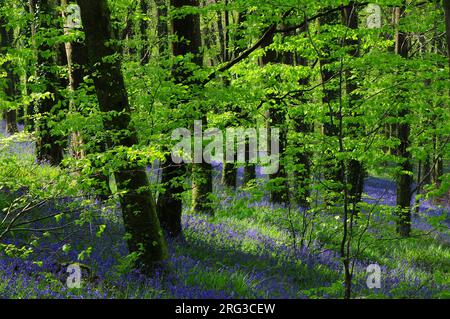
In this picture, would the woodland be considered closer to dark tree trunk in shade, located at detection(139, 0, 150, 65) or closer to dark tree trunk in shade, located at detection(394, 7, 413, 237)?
dark tree trunk in shade, located at detection(139, 0, 150, 65)

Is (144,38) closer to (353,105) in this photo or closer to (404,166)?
(404,166)

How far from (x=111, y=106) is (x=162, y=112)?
29.5 inches

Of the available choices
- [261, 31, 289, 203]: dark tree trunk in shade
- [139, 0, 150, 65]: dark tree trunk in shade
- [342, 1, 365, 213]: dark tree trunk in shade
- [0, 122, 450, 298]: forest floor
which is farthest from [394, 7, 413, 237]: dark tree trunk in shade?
[139, 0, 150, 65]: dark tree trunk in shade

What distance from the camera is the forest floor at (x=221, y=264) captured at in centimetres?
585

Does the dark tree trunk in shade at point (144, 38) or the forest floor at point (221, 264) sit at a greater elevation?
the dark tree trunk in shade at point (144, 38)

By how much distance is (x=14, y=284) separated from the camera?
5.46 m

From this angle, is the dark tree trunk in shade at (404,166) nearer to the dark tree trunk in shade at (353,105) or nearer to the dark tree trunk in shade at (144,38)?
the dark tree trunk in shade at (353,105)

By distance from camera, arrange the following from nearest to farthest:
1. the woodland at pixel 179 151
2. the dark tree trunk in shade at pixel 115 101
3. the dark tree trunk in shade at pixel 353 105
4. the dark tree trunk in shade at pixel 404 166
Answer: the woodland at pixel 179 151 → the dark tree trunk in shade at pixel 115 101 → the dark tree trunk in shade at pixel 353 105 → the dark tree trunk in shade at pixel 404 166

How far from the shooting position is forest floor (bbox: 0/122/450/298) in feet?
19.2

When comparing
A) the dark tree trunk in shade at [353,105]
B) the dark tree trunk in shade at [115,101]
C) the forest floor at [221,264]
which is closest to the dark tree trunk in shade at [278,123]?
the forest floor at [221,264]

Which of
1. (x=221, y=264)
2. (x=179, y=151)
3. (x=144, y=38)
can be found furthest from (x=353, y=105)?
(x=144, y=38)

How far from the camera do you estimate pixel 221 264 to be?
7961mm

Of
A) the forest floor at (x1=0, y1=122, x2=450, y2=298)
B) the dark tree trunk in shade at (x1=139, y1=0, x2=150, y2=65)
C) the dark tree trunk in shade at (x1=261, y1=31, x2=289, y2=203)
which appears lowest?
the forest floor at (x1=0, y1=122, x2=450, y2=298)
